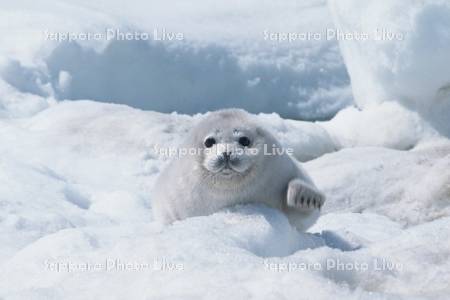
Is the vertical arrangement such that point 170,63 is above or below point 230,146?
above

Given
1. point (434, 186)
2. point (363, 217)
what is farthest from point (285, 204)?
point (434, 186)

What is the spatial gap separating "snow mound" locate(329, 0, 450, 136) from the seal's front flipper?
3122 millimetres

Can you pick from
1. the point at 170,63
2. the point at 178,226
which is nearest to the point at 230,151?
the point at 178,226

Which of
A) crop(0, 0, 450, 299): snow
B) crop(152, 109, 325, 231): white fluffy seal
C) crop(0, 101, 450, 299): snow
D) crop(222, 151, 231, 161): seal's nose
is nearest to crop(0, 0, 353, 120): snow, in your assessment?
Result: crop(0, 0, 450, 299): snow

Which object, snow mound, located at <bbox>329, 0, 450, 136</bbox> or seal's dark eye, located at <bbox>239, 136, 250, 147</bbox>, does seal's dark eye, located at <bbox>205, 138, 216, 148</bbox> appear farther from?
snow mound, located at <bbox>329, 0, 450, 136</bbox>

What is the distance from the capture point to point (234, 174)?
336cm

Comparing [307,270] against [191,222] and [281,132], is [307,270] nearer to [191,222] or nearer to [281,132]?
[191,222]

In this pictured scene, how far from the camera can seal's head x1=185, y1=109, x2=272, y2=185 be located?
10.8 feet

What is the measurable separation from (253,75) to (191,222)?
5350mm

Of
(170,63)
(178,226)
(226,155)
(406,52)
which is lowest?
(178,226)

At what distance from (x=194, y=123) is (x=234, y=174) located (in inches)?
113

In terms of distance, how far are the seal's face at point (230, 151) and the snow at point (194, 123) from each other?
200 millimetres

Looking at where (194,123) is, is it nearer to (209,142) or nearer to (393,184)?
(393,184)

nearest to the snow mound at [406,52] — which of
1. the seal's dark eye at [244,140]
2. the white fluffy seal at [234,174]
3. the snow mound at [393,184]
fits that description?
the snow mound at [393,184]
